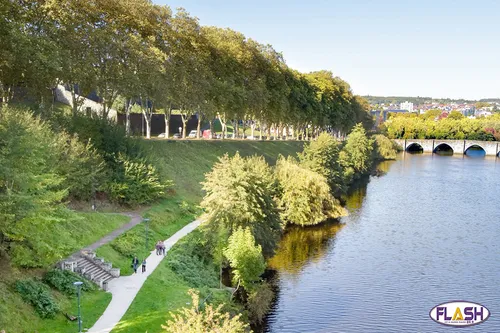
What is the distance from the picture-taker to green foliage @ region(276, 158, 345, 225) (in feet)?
177

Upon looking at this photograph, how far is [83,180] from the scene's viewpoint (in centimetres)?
4094

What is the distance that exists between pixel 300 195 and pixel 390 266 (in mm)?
14642

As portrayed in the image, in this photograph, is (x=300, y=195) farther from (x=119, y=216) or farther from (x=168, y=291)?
(x=168, y=291)

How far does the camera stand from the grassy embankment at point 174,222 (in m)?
27.2

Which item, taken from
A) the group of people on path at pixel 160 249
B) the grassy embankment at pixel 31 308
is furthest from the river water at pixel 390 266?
the grassy embankment at pixel 31 308

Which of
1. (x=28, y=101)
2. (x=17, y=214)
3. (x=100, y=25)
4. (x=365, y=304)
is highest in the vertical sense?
(x=100, y=25)

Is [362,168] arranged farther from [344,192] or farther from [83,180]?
[83,180]

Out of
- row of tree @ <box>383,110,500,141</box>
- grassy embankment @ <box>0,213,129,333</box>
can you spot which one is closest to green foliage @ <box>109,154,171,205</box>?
grassy embankment @ <box>0,213,129,333</box>

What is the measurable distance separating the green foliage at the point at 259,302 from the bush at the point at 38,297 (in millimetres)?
12477

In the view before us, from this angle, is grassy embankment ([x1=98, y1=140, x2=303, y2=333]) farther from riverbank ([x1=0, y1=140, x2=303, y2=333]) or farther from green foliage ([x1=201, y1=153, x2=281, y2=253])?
green foliage ([x1=201, y1=153, x2=281, y2=253])

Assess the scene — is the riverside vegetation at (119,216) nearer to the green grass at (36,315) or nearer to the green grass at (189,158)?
the green grass at (36,315)

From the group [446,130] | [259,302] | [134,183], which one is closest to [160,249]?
[259,302]

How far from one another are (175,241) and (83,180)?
9.17m

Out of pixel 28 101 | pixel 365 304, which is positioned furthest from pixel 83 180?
pixel 365 304
